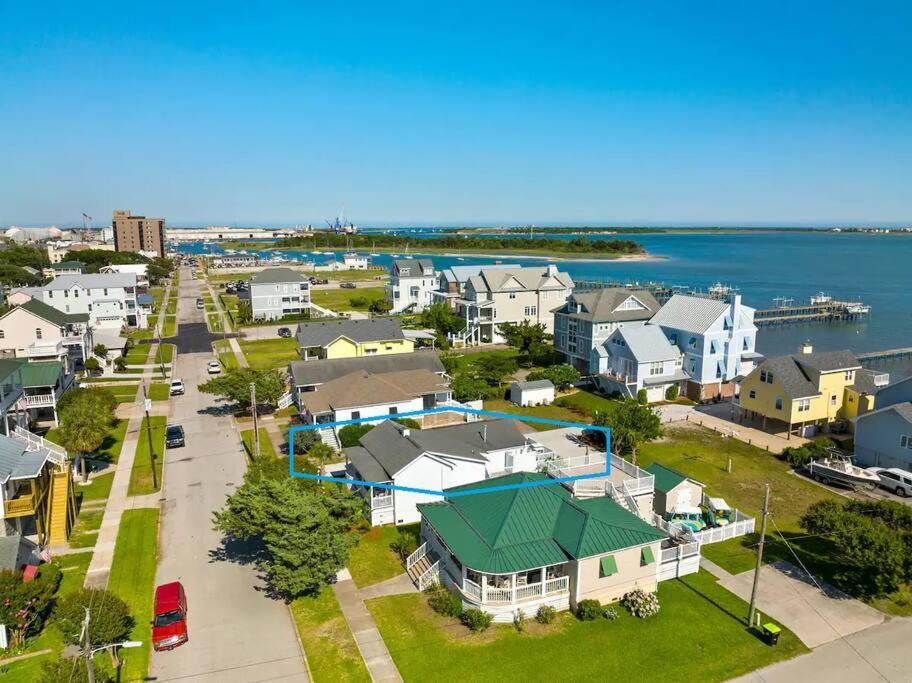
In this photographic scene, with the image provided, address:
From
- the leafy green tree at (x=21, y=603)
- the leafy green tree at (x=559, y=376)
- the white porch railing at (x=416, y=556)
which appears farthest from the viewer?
the leafy green tree at (x=559, y=376)

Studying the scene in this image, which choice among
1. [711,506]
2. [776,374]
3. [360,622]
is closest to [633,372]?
[776,374]

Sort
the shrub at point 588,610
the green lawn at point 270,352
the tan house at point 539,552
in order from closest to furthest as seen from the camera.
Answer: the tan house at point 539,552 → the shrub at point 588,610 → the green lawn at point 270,352

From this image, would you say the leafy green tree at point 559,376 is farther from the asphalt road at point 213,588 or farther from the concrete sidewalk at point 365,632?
the concrete sidewalk at point 365,632

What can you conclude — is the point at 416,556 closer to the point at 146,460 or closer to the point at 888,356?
the point at 146,460

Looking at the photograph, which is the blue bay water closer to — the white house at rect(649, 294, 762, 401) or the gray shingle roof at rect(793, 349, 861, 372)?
the white house at rect(649, 294, 762, 401)

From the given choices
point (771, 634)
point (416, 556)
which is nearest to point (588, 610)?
point (771, 634)

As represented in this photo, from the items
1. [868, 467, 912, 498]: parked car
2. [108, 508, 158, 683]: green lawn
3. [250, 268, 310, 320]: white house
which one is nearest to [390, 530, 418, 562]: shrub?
[108, 508, 158, 683]: green lawn

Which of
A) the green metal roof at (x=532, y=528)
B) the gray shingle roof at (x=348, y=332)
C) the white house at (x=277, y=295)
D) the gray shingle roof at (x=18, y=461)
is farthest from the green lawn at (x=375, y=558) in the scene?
the white house at (x=277, y=295)
